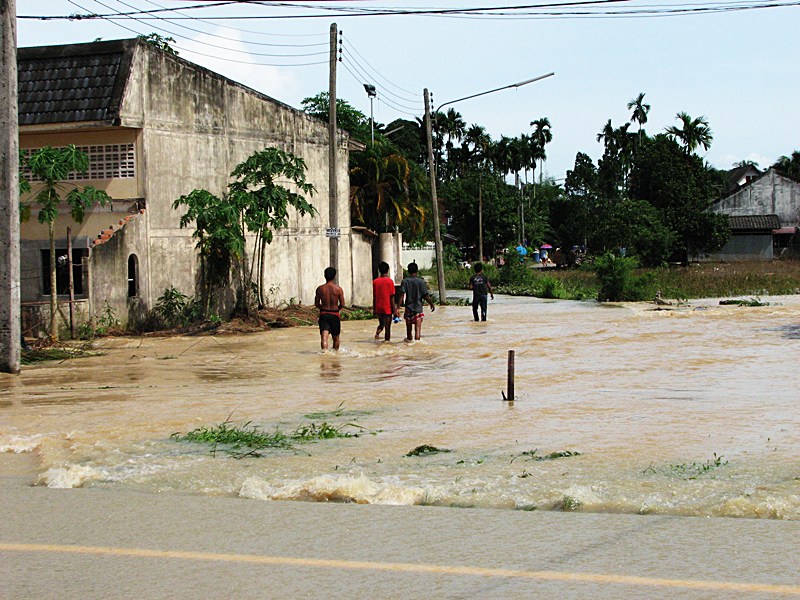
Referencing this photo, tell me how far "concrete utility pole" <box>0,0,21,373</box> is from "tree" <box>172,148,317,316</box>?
763cm

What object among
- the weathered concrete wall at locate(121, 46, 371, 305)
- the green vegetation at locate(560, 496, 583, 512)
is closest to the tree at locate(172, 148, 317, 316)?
the weathered concrete wall at locate(121, 46, 371, 305)

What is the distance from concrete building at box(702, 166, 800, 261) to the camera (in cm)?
7388

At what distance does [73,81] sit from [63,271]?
4.50 meters

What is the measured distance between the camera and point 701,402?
13.8 m

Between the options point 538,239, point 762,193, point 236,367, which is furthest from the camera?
point 538,239

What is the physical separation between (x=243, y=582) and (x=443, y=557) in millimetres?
1215

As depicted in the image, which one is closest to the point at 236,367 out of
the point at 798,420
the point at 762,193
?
the point at 798,420

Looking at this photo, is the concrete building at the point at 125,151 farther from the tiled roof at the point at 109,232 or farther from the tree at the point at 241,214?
the tree at the point at 241,214

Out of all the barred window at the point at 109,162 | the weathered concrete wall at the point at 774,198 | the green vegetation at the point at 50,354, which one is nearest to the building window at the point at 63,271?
the barred window at the point at 109,162

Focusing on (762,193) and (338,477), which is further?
(762,193)

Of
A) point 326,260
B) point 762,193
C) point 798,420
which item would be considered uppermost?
point 762,193

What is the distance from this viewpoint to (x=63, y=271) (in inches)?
965

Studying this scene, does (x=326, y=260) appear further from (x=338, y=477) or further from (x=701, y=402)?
(x=338, y=477)

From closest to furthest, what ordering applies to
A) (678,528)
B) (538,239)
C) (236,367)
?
(678,528) → (236,367) → (538,239)
